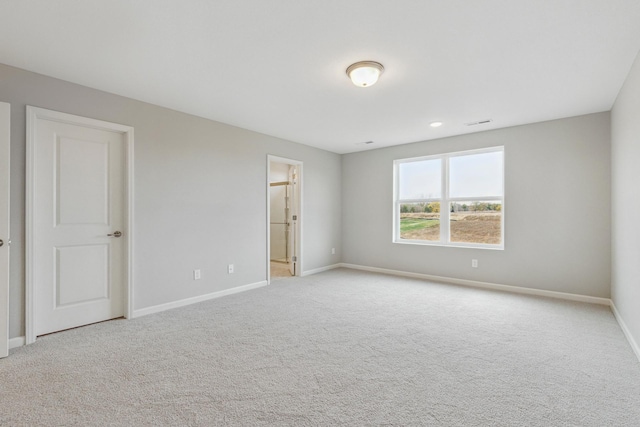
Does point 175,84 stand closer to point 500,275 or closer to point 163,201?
point 163,201

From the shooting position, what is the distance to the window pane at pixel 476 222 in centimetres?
476

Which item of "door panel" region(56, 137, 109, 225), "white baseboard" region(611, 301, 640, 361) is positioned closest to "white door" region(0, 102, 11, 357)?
"door panel" region(56, 137, 109, 225)

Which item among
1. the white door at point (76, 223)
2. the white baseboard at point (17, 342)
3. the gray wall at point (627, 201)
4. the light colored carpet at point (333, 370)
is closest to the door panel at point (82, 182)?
the white door at point (76, 223)

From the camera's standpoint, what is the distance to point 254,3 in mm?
1875

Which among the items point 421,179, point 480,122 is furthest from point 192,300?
point 480,122

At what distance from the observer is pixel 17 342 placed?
2633 millimetres

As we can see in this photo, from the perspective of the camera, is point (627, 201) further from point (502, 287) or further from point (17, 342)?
point (17, 342)

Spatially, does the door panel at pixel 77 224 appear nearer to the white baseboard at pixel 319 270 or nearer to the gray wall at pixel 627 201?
the white baseboard at pixel 319 270

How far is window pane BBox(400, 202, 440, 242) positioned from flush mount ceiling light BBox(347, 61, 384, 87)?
326 cm

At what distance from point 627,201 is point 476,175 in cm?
215

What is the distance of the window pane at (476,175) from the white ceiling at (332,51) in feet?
3.61

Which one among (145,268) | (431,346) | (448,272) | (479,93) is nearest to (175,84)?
(145,268)

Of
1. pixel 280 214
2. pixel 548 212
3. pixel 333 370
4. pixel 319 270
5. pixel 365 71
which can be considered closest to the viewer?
pixel 333 370

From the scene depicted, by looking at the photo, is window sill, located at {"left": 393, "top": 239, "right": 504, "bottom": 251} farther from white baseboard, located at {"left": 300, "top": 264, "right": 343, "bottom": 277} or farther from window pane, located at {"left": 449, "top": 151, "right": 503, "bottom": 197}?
white baseboard, located at {"left": 300, "top": 264, "right": 343, "bottom": 277}
